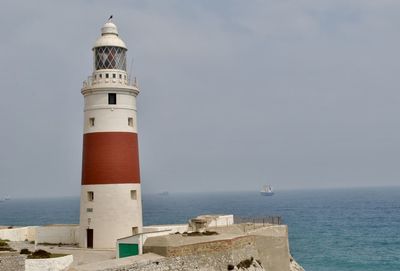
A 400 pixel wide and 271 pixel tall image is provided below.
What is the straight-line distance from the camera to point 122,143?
1109 inches

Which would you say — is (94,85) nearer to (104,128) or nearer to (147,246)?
(104,128)

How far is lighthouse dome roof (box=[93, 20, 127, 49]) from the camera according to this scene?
93.9 feet

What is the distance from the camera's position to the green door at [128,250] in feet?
78.5

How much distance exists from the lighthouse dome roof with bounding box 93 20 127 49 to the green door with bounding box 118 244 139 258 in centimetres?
1118

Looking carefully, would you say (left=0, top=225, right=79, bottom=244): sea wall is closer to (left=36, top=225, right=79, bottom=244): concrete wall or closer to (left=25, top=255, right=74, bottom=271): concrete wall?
(left=36, top=225, right=79, bottom=244): concrete wall

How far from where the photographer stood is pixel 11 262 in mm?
17594

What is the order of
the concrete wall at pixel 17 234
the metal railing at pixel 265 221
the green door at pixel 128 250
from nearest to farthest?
1. the green door at pixel 128 250
2. the concrete wall at pixel 17 234
3. the metal railing at pixel 265 221

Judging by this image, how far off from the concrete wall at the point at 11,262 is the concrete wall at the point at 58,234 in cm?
1250

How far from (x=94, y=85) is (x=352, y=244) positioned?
46165mm

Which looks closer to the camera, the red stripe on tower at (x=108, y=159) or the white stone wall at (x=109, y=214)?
the white stone wall at (x=109, y=214)

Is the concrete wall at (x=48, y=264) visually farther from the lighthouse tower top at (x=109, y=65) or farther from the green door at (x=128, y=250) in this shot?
the lighthouse tower top at (x=109, y=65)

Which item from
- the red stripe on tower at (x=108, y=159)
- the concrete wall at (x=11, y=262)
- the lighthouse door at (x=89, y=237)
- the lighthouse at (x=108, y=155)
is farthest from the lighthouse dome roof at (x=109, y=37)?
the concrete wall at (x=11, y=262)

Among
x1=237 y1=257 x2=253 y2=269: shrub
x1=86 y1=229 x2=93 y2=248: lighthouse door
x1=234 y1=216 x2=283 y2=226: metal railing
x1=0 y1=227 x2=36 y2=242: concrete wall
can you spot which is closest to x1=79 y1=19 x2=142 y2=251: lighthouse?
x1=86 y1=229 x2=93 y2=248: lighthouse door

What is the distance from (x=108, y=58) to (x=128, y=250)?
10.8 m
